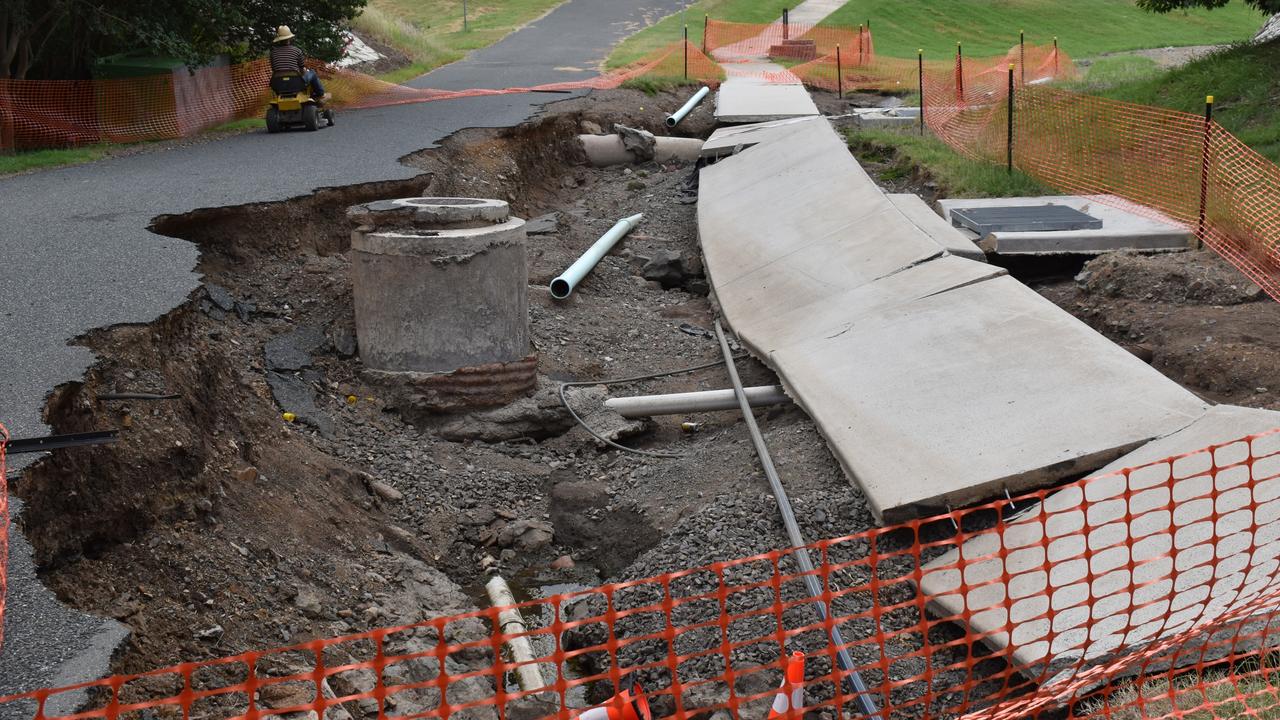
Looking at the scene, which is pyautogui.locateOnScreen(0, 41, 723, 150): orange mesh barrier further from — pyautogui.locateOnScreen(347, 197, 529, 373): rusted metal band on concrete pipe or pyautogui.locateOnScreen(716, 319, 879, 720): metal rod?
pyautogui.locateOnScreen(716, 319, 879, 720): metal rod

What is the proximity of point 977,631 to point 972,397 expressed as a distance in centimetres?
188

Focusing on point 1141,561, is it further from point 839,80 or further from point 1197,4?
point 839,80

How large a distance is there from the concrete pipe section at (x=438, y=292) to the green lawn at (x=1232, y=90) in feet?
25.7

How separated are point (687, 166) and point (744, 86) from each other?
5622 millimetres

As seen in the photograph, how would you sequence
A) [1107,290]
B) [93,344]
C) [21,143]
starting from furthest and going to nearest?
[21,143] < [1107,290] < [93,344]

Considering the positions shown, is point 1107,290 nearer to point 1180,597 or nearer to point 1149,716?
point 1180,597

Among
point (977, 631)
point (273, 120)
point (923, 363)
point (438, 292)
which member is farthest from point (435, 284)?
point (273, 120)

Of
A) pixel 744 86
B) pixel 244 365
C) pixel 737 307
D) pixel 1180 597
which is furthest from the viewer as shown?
pixel 744 86

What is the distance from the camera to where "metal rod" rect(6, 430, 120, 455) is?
5.03m

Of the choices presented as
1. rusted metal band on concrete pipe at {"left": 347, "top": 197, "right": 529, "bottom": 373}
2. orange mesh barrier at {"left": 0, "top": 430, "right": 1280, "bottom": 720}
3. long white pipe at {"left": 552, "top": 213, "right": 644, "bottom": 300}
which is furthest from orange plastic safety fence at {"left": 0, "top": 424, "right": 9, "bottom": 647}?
long white pipe at {"left": 552, "top": 213, "right": 644, "bottom": 300}

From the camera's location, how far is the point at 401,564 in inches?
263

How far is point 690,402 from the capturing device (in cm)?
825

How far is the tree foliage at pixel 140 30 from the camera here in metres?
13.9


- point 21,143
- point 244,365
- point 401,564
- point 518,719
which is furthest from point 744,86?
point 518,719
